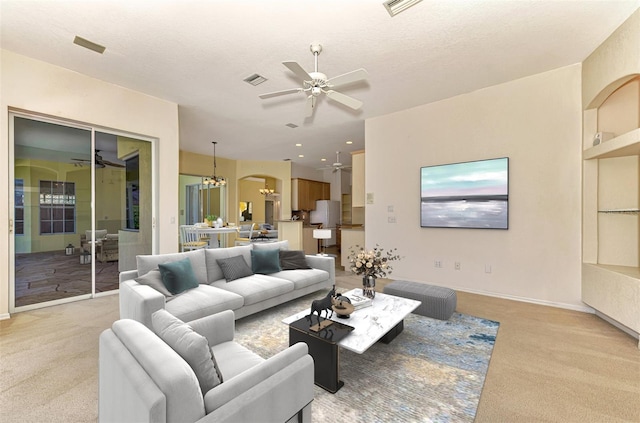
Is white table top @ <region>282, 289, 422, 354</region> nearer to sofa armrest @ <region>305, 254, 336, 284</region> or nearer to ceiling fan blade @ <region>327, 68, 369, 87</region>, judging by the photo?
sofa armrest @ <region>305, 254, 336, 284</region>

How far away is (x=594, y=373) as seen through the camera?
221 centimetres

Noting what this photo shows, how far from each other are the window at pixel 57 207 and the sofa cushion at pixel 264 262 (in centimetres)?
277

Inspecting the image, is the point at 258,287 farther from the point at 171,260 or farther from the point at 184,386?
the point at 184,386

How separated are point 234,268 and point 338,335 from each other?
2009 millimetres

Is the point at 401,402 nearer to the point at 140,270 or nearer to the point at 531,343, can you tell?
the point at 531,343

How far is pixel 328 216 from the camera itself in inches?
415

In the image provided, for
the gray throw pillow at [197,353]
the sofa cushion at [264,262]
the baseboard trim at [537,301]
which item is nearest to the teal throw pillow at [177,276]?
the sofa cushion at [264,262]

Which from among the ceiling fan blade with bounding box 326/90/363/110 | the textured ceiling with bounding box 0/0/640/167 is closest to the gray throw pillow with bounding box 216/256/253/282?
the ceiling fan blade with bounding box 326/90/363/110

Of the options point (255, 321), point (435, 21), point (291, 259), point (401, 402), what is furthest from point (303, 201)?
point (401, 402)

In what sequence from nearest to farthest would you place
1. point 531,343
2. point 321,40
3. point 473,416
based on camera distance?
point 473,416 < point 531,343 < point 321,40

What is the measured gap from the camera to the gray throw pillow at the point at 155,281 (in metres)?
2.78

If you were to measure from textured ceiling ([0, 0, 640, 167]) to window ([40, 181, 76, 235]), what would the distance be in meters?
1.67

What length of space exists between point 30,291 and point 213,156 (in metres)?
6.05

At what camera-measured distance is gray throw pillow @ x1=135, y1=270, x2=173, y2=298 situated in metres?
2.78
